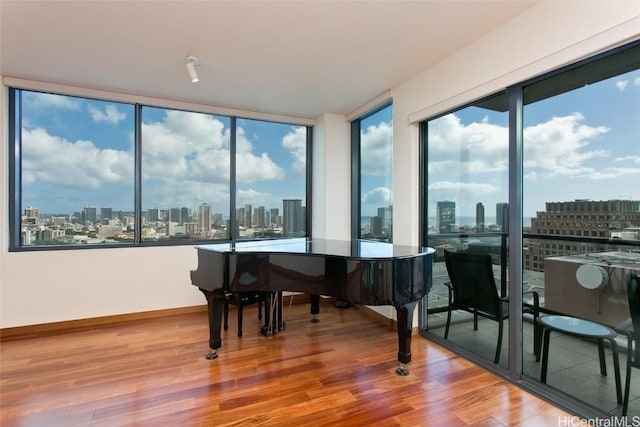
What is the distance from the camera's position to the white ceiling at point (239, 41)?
2084 mm

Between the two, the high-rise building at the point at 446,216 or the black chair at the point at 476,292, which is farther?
the high-rise building at the point at 446,216

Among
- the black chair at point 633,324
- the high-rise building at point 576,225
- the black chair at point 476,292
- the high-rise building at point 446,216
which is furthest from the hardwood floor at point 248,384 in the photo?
the high-rise building at point 446,216

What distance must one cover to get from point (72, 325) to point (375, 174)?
152 inches

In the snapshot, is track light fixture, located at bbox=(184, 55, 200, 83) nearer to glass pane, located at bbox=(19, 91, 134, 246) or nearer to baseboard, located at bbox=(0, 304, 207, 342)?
glass pane, located at bbox=(19, 91, 134, 246)

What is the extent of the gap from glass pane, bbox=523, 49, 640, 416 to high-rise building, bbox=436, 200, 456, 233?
2.38 feet

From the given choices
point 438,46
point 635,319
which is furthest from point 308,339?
point 438,46

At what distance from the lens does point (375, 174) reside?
403 centimetres

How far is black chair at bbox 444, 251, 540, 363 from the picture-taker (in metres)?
2.43

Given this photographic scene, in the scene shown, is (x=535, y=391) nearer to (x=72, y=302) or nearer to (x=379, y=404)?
(x=379, y=404)

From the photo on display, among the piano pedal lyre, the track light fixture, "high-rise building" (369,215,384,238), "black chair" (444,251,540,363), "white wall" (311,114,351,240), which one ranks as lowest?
the piano pedal lyre

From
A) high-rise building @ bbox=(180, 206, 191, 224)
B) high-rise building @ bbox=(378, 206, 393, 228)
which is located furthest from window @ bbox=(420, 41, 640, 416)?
high-rise building @ bbox=(180, 206, 191, 224)

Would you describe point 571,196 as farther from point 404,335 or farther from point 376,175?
point 376,175

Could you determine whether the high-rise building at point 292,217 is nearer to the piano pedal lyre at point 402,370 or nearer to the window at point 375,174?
the window at point 375,174

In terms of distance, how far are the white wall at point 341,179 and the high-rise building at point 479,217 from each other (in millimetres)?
643
